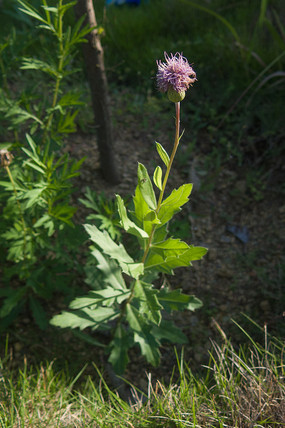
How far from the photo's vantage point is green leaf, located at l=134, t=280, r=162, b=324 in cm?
184

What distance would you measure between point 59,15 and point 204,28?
7.94ft

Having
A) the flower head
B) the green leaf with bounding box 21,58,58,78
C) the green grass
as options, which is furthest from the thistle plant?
the green leaf with bounding box 21,58,58,78

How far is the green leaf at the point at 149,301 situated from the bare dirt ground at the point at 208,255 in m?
0.68

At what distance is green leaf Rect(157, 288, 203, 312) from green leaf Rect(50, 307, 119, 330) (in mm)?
253

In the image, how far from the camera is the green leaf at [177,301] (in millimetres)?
2153

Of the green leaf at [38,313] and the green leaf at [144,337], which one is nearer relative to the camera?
the green leaf at [144,337]

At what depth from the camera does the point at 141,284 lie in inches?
76.1

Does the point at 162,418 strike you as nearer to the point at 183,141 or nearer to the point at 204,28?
the point at 183,141

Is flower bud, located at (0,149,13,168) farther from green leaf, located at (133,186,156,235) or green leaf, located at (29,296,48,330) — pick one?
green leaf, located at (29,296,48,330)

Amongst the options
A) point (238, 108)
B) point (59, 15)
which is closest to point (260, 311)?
point (238, 108)

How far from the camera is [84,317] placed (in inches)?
85.7

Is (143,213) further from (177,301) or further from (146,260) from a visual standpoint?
(177,301)

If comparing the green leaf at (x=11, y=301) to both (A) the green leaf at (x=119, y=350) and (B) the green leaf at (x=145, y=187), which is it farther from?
(B) the green leaf at (x=145, y=187)

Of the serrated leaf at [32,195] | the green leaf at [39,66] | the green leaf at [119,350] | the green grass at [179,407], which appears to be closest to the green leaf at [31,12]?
the green leaf at [39,66]
